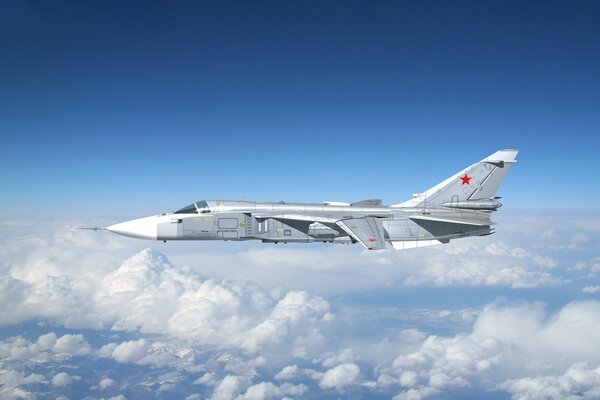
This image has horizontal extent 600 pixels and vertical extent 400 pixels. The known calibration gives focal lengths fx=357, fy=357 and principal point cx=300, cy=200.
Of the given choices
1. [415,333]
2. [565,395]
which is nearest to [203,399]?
[415,333]

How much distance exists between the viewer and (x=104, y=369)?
10812 centimetres

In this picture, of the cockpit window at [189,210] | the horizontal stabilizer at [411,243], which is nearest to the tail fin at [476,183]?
the horizontal stabilizer at [411,243]

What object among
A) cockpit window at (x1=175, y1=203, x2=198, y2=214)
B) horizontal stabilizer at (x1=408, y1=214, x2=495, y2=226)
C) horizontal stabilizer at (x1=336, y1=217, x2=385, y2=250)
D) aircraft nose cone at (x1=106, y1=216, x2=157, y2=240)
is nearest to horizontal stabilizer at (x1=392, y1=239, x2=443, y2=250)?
horizontal stabilizer at (x1=408, y1=214, x2=495, y2=226)

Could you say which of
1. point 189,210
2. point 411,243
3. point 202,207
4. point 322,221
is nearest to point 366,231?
point 322,221

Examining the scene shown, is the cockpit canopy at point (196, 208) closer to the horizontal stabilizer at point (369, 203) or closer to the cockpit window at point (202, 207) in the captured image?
the cockpit window at point (202, 207)

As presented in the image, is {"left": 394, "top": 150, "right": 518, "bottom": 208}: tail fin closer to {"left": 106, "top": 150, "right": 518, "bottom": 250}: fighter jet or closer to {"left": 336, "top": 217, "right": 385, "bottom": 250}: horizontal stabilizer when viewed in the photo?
{"left": 106, "top": 150, "right": 518, "bottom": 250}: fighter jet

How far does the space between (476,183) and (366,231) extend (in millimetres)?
6517

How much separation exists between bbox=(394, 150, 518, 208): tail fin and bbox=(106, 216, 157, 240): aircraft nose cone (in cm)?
1064

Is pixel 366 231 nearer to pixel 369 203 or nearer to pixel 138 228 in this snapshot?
pixel 369 203

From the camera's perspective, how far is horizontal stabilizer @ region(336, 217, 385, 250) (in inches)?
496

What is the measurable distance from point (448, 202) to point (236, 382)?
113 meters

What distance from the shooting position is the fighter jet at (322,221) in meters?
14.9

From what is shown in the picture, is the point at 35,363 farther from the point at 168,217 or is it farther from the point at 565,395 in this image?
the point at 565,395

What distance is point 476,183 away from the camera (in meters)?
16.2
